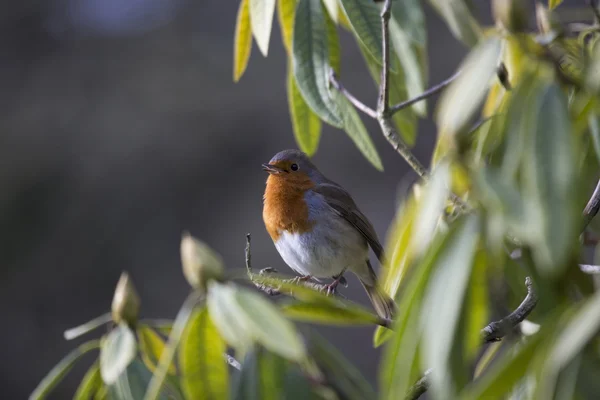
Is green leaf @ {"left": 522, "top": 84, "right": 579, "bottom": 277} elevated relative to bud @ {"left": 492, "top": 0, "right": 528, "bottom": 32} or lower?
lower

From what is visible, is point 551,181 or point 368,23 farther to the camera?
point 368,23

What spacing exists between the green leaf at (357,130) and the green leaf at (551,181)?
83cm

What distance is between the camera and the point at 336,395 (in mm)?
970

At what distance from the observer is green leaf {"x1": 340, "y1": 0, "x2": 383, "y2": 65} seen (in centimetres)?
150

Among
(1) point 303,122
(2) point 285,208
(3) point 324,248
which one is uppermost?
(1) point 303,122

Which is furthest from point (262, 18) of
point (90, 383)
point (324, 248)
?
point (324, 248)

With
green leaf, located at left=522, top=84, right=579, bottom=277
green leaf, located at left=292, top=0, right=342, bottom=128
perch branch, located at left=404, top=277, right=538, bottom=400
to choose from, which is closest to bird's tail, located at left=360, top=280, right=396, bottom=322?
perch branch, located at left=404, top=277, right=538, bottom=400

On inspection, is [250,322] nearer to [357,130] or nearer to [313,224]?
[357,130]

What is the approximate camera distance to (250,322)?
837 millimetres

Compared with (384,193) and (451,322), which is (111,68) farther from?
(451,322)

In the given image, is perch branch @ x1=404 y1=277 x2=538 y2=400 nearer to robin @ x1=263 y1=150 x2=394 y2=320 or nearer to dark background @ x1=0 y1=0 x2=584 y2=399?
robin @ x1=263 y1=150 x2=394 y2=320

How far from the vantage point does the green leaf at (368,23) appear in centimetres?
150

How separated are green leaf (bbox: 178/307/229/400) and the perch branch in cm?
34

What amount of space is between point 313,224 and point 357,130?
1.68 metres
